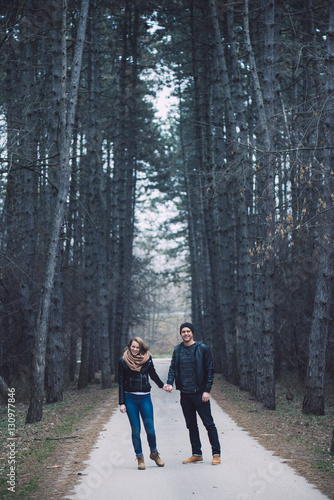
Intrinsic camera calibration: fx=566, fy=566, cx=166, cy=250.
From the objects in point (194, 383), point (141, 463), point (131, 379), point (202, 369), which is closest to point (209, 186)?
point (202, 369)

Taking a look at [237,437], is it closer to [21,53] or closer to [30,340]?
[30,340]

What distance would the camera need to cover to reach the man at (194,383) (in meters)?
7.94

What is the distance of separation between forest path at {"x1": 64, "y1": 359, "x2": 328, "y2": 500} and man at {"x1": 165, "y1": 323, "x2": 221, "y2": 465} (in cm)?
40

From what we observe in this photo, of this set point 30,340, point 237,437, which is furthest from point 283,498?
point 30,340

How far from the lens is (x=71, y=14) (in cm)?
1834

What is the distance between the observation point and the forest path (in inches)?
240

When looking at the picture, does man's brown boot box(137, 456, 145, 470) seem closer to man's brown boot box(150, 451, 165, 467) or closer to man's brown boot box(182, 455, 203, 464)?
man's brown boot box(150, 451, 165, 467)

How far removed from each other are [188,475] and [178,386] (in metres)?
1.39

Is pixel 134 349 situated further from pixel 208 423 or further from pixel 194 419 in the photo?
pixel 208 423

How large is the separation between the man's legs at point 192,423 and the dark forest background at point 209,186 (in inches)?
120

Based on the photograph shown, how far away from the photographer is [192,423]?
8023mm

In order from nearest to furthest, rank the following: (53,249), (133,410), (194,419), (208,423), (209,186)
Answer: (133,410), (208,423), (194,419), (209,186), (53,249)

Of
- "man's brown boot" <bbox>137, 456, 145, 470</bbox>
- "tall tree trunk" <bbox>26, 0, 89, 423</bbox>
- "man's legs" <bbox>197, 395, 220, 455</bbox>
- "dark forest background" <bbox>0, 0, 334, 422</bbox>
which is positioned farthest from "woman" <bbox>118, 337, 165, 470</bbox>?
"tall tree trunk" <bbox>26, 0, 89, 423</bbox>

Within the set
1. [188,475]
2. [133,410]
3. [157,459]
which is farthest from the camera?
[133,410]
